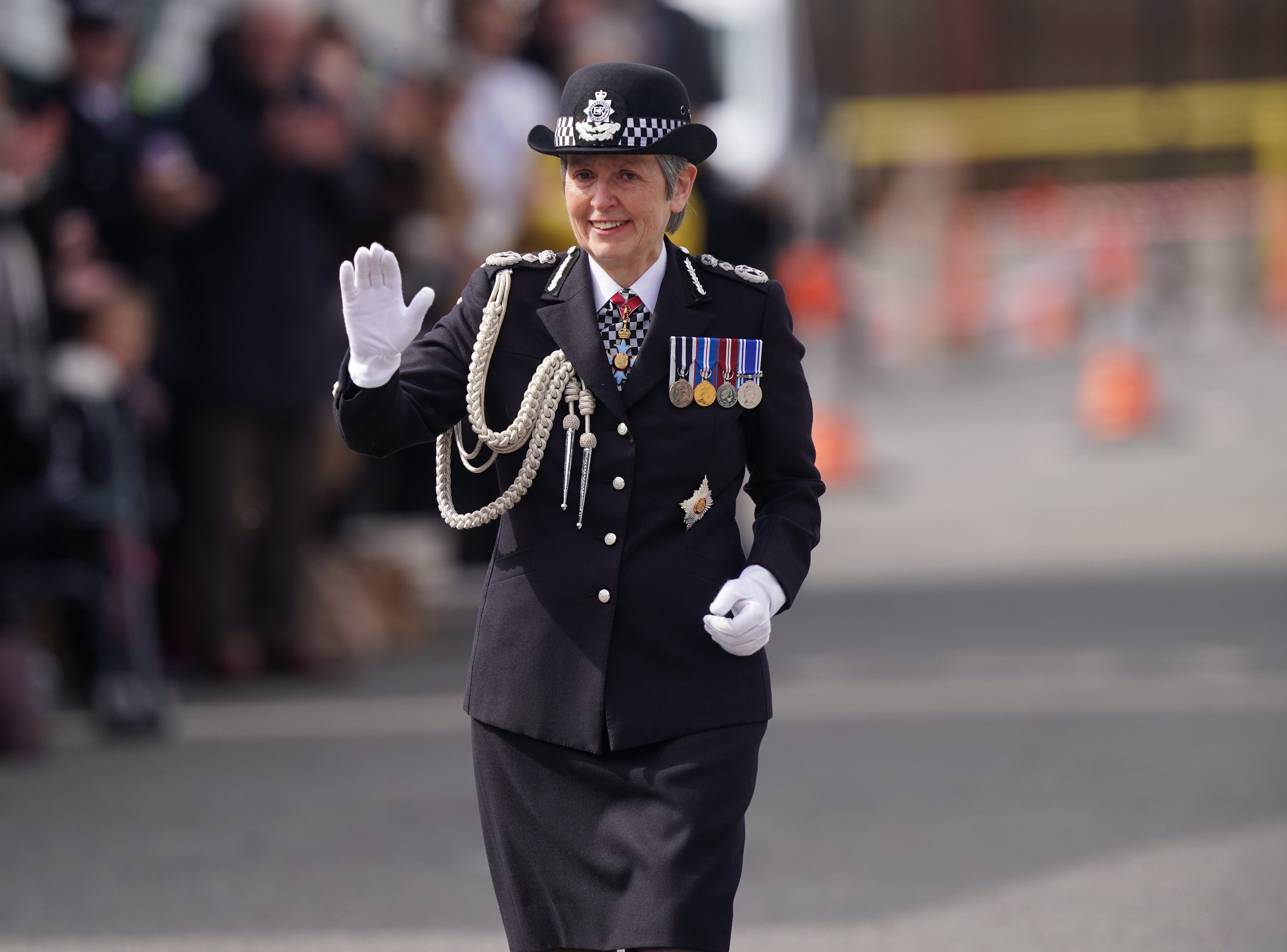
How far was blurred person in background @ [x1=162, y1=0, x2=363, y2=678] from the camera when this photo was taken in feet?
26.0

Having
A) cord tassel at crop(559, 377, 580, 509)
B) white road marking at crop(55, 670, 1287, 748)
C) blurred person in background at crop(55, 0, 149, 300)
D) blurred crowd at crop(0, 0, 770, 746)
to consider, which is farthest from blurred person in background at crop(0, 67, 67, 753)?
cord tassel at crop(559, 377, 580, 509)

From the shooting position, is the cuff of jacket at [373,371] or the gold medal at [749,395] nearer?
the cuff of jacket at [373,371]

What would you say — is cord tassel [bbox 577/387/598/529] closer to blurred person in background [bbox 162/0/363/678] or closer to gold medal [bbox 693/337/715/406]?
gold medal [bbox 693/337/715/406]

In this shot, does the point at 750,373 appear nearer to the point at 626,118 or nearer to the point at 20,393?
the point at 626,118

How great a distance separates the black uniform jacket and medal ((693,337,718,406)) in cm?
2

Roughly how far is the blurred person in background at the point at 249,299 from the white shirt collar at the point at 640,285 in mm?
4733

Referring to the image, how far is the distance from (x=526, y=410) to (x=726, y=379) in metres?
0.31

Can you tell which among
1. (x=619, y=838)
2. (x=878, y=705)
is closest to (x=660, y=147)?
(x=619, y=838)

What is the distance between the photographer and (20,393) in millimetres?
6809

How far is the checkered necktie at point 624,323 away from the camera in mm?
3357

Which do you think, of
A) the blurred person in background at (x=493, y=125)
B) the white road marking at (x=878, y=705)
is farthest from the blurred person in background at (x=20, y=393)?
the blurred person in background at (x=493, y=125)

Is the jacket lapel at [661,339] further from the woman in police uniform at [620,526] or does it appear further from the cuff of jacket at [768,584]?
the cuff of jacket at [768,584]

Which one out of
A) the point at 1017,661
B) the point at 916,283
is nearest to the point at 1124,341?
the point at 916,283

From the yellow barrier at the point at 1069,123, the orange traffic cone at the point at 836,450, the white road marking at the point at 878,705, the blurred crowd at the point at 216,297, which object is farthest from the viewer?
the yellow barrier at the point at 1069,123
